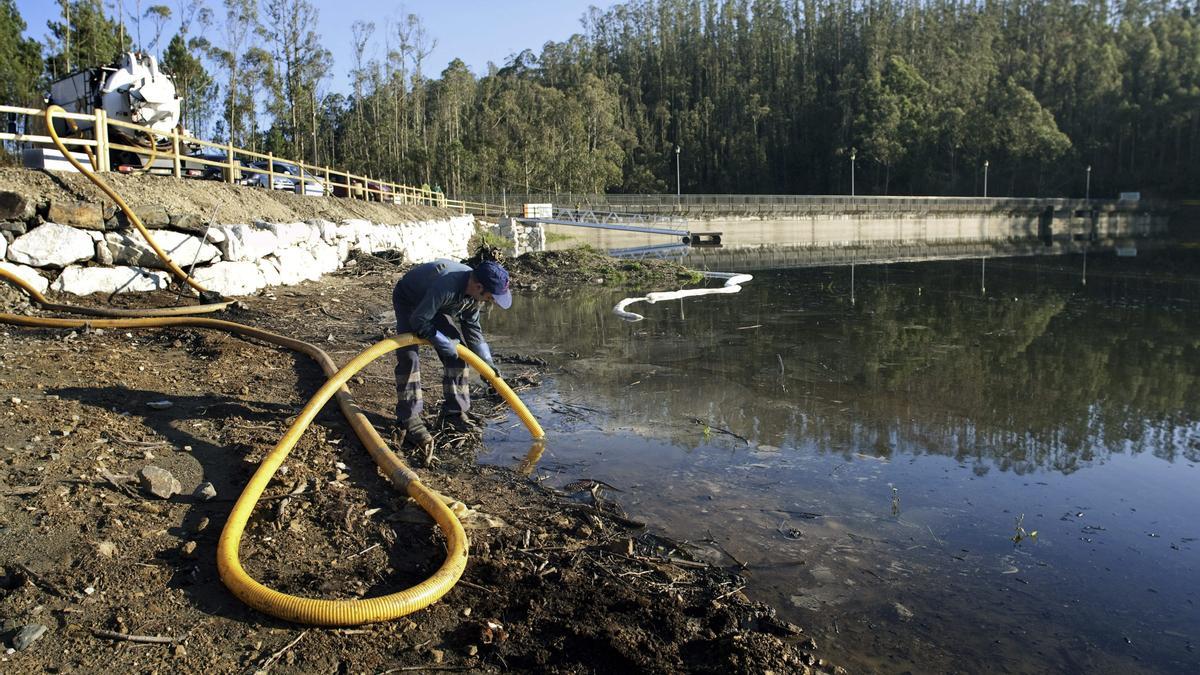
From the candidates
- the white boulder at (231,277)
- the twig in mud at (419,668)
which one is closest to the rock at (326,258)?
the white boulder at (231,277)

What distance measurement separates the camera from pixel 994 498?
5398 mm

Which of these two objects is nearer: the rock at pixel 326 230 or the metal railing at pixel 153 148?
the metal railing at pixel 153 148

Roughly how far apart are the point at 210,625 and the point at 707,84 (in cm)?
10533

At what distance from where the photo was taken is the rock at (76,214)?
8344 millimetres

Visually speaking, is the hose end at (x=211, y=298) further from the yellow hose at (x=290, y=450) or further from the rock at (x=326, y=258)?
the rock at (x=326, y=258)

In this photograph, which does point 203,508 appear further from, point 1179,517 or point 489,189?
point 489,189

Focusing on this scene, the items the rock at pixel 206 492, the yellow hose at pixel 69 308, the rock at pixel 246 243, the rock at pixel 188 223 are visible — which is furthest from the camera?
the rock at pixel 246 243

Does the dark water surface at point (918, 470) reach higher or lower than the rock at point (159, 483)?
lower

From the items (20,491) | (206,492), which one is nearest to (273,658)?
(206,492)

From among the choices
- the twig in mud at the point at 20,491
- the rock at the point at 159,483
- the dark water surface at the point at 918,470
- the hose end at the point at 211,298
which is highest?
the hose end at the point at 211,298

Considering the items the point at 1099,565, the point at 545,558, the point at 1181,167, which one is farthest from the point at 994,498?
the point at 1181,167

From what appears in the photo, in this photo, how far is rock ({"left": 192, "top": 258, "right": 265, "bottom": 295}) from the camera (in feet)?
32.7

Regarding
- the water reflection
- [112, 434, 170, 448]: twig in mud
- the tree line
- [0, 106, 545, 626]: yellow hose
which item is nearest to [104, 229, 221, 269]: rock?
[0, 106, 545, 626]: yellow hose

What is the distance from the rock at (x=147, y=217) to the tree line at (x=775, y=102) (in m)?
29.1
